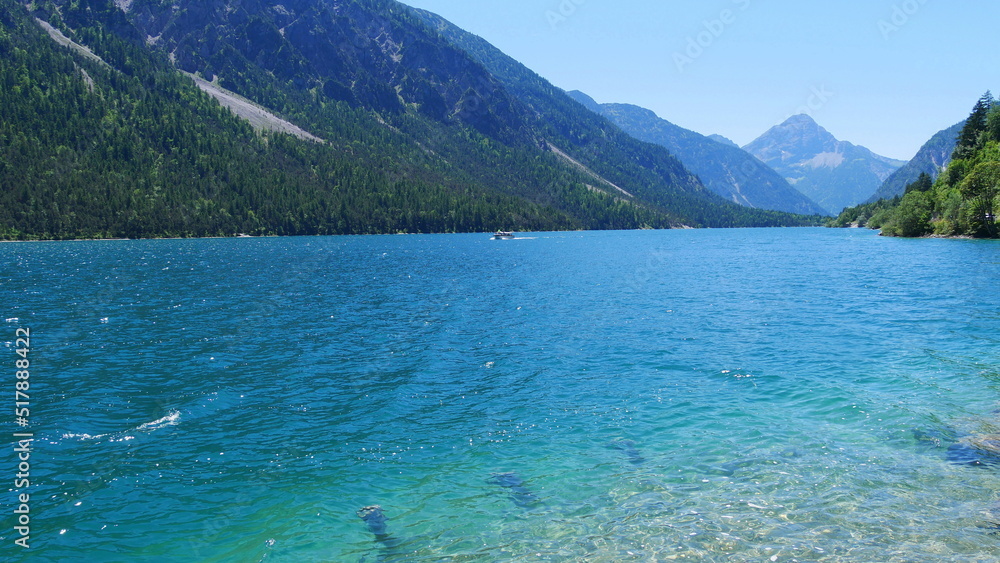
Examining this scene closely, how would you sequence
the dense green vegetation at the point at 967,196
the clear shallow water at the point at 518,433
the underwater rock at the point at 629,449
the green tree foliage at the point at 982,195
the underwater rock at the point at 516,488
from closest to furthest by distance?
the clear shallow water at the point at 518,433
the underwater rock at the point at 516,488
the underwater rock at the point at 629,449
the green tree foliage at the point at 982,195
the dense green vegetation at the point at 967,196

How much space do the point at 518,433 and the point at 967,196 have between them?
166 meters

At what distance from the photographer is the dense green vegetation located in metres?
130

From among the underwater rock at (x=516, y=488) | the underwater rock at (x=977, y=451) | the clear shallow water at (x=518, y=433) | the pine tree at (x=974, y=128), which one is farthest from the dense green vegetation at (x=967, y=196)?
the underwater rock at (x=516, y=488)

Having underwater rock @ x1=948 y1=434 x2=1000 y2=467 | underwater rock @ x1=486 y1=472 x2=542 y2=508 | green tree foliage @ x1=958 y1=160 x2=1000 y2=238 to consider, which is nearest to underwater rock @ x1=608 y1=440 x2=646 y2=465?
underwater rock @ x1=486 y1=472 x2=542 y2=508

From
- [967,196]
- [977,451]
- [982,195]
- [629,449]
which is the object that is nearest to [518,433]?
[629,449]

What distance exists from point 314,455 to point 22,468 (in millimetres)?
9592

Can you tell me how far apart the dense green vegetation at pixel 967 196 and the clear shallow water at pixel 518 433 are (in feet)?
358

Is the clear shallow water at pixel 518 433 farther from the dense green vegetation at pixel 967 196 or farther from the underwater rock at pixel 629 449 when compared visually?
the dense green vegetation at pixel 967 196

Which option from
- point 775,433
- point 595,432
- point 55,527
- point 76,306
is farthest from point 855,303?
point 76,306

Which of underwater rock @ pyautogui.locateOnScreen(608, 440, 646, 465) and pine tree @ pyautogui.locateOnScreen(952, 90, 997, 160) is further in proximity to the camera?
pine tree @ pyautogui.locateOnScreen(952, 90, 997, 160)

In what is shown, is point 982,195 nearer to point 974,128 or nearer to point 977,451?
point 974,128

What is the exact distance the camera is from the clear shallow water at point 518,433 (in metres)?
14.7

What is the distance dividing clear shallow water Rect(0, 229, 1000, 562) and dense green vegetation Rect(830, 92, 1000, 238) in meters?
109

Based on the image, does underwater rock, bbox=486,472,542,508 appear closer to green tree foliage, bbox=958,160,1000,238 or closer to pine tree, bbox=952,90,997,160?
green tree foliage, bbox=958,160,1000,238
